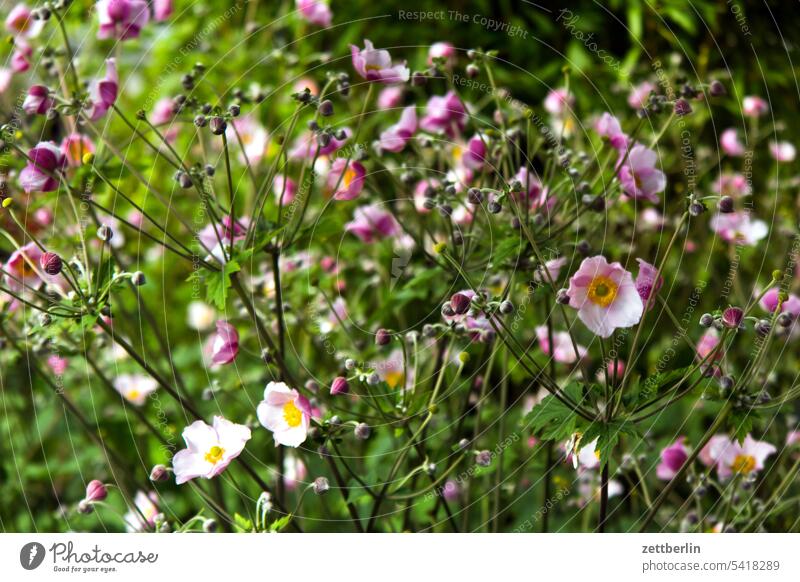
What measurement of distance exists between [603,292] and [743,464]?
312 millimetres

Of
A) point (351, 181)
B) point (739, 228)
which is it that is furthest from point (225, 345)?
point (739, 228)

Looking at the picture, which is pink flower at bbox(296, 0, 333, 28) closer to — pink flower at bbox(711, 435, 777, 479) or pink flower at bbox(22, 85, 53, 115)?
pink flower at bbox(22, 85, 53, 115)

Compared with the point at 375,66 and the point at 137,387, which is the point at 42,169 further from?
the point at 137,387

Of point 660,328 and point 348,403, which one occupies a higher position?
point 660,328

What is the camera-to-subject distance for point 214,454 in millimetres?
673

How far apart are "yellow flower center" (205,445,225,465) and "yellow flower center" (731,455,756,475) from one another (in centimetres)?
49

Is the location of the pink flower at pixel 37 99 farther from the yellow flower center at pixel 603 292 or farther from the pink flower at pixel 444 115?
the yellow flower center at pixel 603 292

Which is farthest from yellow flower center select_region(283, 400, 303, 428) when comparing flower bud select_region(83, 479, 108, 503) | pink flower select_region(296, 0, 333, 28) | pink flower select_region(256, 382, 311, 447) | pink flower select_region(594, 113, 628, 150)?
pink flower select_region(296, 0, 333, 28)

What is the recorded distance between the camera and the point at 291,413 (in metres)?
0.67

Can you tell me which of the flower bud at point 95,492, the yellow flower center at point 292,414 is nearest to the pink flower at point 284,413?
the yellow flower center at point 292,414

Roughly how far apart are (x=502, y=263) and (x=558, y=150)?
4.7 inches

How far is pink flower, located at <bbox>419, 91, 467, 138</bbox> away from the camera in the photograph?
85cm
